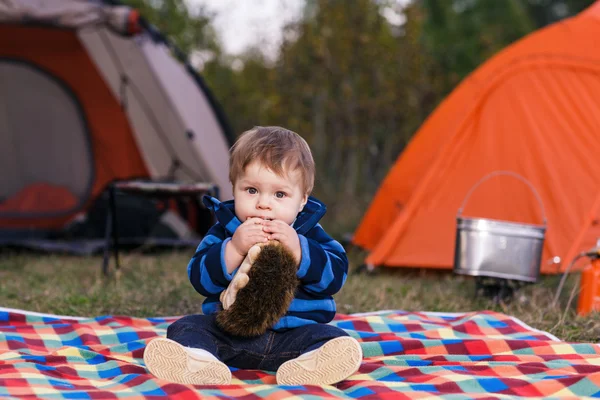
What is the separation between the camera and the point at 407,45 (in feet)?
24.8

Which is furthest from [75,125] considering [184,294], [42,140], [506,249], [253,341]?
[253,341]

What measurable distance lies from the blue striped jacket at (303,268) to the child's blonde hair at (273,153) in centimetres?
12

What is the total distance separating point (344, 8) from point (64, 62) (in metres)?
2.82

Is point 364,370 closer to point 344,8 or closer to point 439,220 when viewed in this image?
point 439,220

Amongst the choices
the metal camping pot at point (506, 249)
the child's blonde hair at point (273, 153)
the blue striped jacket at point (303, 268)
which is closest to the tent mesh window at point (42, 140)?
the metal camping pot at point (506, 249)

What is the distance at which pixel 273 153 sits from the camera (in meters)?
2.14

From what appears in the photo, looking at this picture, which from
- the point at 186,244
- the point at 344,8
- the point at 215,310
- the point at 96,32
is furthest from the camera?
the point at 344,8

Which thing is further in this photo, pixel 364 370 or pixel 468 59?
pixel 468 59

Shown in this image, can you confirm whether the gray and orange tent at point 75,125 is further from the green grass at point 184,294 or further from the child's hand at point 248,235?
the child's hand at point 248,235

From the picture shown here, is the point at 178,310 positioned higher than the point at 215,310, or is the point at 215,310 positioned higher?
the point at 215,310

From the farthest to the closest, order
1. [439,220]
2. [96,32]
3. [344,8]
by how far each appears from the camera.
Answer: [344,8], [96,32], [439,220]

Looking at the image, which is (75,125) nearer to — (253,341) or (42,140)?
(42,140)

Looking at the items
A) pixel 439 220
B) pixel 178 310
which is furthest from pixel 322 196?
pixel 178 310

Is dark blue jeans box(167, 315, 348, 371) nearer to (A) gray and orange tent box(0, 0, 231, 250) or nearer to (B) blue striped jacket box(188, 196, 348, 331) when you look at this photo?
(B) blue striped jacket box(188, 196, 348, 331)
